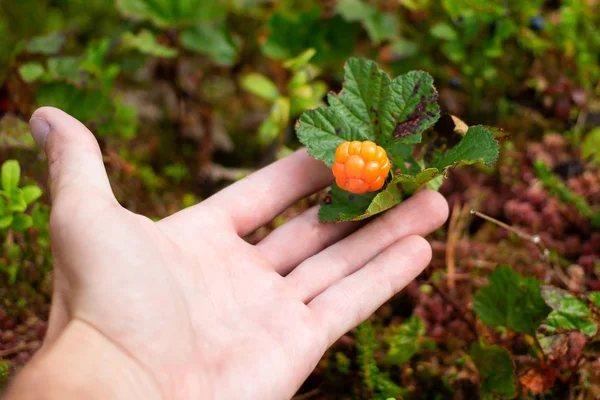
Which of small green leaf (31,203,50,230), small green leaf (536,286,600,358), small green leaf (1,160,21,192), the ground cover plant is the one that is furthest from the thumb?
small green leaf (536,286,600,358)

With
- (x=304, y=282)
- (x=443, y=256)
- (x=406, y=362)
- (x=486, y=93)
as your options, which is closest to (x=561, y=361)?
(x=406, y=362)

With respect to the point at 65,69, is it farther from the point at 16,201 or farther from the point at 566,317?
the point at 566,317

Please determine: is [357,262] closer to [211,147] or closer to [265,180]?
[265,180]

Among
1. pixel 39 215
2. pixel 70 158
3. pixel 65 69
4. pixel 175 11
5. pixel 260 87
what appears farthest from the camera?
pixel 175 11

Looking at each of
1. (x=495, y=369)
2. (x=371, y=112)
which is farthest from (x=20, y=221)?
(x=495, y=369)

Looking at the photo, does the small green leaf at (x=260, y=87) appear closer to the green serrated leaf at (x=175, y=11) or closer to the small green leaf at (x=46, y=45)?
the green serrated leaf at (x=175, y=11)

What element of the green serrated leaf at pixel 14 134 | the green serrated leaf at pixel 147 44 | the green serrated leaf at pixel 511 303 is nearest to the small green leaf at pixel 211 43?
the green serrated leaf at pixel 147 44
